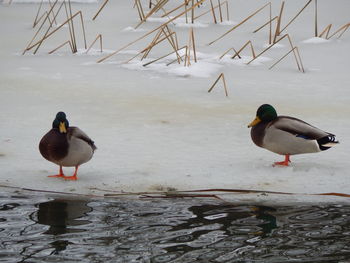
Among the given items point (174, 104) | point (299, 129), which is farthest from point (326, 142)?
point (174, 104)

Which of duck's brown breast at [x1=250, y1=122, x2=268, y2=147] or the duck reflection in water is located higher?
duck's brown breast at [x1=250, y1=122, x2=268, y2=147]

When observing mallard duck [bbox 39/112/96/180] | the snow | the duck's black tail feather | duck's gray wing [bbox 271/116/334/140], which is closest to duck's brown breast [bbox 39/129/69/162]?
mallard duck [bbox 39/112/96/180]

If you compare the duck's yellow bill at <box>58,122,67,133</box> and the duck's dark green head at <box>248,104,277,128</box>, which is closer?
the duck's yellow bill at <box>58,122,67,133</box>

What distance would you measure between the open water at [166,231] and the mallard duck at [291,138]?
0.83 metres

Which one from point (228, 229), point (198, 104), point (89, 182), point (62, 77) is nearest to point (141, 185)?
point (89, 182)

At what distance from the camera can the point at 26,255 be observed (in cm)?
360

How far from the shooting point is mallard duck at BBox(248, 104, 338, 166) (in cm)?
521

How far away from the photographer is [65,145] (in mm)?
4855

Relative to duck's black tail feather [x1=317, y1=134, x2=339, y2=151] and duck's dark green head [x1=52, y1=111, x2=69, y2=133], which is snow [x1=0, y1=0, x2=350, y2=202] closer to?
duck's black tail feather [x1=317, y1=134, x2=339, y2=151]

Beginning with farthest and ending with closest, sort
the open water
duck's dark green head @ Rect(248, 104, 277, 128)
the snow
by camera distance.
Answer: duck's dark green head @ Rect(248, 104, 277, 128) → the snow → the open water

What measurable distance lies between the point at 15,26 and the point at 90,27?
3.59ft

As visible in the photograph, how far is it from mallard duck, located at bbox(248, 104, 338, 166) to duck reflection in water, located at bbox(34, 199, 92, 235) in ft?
4.93

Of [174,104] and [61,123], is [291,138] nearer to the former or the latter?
[61,123]

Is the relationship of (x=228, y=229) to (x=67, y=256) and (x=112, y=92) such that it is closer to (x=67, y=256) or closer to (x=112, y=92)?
(x=67, y=256)
